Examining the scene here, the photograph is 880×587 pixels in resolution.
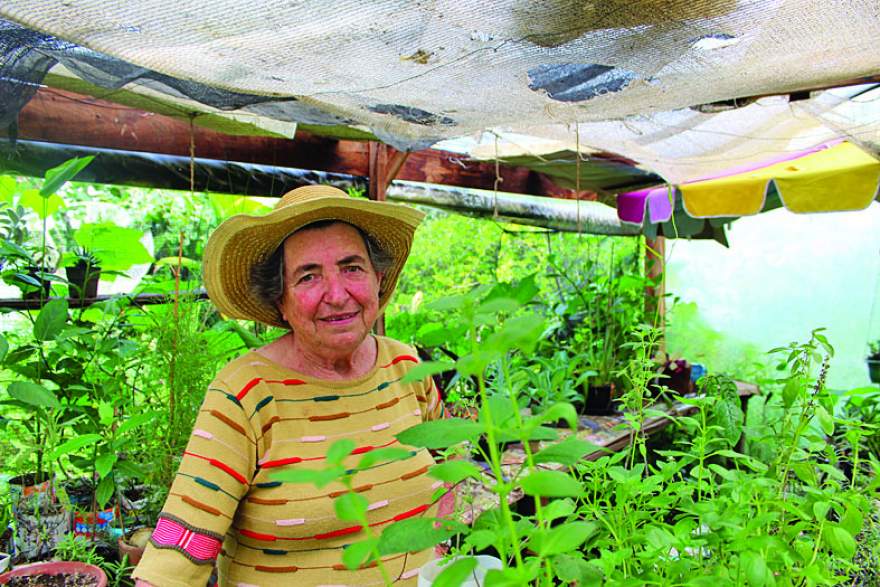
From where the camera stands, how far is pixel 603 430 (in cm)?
342

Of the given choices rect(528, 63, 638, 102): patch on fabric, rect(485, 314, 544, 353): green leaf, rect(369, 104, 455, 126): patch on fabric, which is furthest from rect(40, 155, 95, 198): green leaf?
rect(485, 314, 544, 353): green leaf

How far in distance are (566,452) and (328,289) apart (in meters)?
1.08

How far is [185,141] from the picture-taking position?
2941 mm

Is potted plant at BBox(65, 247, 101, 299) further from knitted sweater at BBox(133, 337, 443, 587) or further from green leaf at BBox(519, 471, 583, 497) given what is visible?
green leaf at BBox(519, 471, 583, 497)

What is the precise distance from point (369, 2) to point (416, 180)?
9.28 ft

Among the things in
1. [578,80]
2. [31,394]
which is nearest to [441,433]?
[31,394]

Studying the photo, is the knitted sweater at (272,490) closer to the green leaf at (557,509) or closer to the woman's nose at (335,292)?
the woman's nose at (335,292)

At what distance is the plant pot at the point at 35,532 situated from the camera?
71.9 inches

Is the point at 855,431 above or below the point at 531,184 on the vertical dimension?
below

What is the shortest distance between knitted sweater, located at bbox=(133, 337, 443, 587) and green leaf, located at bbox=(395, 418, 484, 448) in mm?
784

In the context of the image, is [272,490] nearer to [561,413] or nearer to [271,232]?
[271,232]

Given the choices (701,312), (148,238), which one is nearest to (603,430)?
(148,238)

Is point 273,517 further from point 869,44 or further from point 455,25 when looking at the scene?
point 869,44

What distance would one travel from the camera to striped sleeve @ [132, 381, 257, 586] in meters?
1.25
